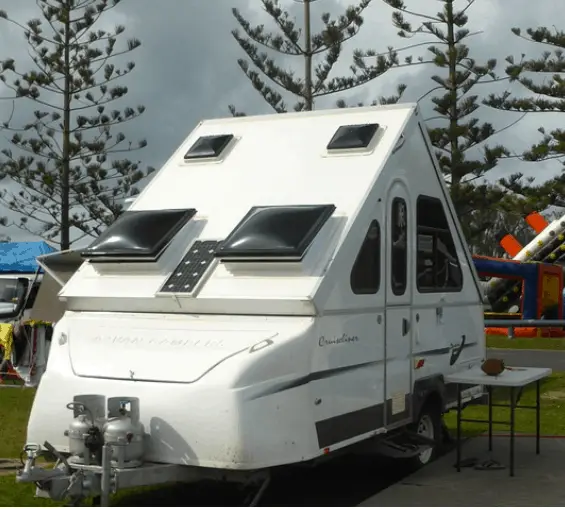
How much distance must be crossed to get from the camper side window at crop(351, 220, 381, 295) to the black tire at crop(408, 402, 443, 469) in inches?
55.2

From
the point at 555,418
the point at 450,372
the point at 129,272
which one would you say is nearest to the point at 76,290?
the point at 129,272

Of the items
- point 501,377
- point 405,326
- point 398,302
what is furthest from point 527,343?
point 398,302

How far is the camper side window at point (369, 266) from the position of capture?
671cm

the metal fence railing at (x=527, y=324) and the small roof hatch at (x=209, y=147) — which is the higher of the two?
the small roof hatch at (x=209, y=147)

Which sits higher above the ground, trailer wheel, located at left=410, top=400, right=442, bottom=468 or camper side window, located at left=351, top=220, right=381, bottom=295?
camper side window, located at left=351, top=220, right=381, bottom=295

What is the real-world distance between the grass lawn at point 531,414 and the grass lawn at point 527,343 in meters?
7.27

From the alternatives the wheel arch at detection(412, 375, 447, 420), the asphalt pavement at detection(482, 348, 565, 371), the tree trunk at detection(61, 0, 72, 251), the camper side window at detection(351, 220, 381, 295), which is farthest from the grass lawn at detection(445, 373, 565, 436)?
the tree trunk at detection(61, 0, 72, 251)

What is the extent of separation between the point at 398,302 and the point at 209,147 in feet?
6.64

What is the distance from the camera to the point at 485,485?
7.38 m

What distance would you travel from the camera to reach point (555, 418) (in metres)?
10.9

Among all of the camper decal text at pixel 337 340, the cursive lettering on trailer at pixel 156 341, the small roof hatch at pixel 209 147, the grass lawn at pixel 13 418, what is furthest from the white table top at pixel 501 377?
the grass lawn at pixel 13 418

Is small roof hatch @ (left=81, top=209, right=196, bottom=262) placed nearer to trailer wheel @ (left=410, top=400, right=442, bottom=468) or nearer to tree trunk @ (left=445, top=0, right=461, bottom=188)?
trailer wheel @ (left=410, top=400, right=442, bottom=468)

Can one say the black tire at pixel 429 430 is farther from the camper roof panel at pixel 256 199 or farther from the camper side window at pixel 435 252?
the camper roof panel at pixel 256 199

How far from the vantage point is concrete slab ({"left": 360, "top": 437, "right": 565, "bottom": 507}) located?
680 centimetres
